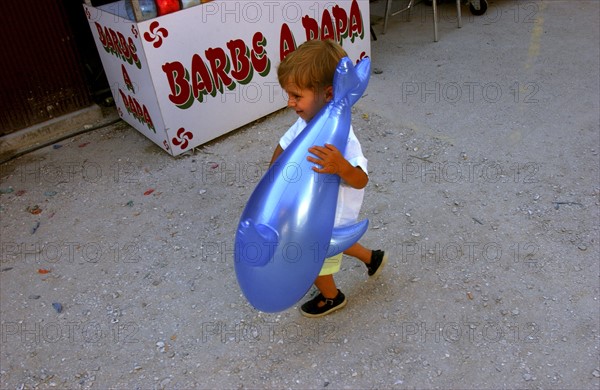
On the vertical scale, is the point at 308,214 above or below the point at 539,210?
above

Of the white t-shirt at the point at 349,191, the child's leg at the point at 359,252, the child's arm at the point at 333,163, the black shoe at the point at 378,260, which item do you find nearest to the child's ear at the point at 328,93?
the white t-shirt at the point at 349,191

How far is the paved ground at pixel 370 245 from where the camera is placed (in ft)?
6.75

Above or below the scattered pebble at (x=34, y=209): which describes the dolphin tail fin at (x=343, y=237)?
above

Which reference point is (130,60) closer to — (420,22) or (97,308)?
(97,308)

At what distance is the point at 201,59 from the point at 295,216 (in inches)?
72.6

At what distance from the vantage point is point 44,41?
3.54m

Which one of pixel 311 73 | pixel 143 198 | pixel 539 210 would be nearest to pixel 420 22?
pixel 539 210

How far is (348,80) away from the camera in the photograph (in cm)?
175

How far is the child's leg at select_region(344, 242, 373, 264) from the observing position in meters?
2.24

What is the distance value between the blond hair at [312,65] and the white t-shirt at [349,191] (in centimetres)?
19

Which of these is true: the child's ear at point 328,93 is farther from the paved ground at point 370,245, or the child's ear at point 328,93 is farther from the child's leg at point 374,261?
the paved ground at point 370,245

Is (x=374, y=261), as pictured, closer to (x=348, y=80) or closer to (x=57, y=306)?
(x=348, y=80)

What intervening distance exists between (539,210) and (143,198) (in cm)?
209

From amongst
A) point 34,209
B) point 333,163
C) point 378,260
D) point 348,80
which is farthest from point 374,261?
point 34,209
